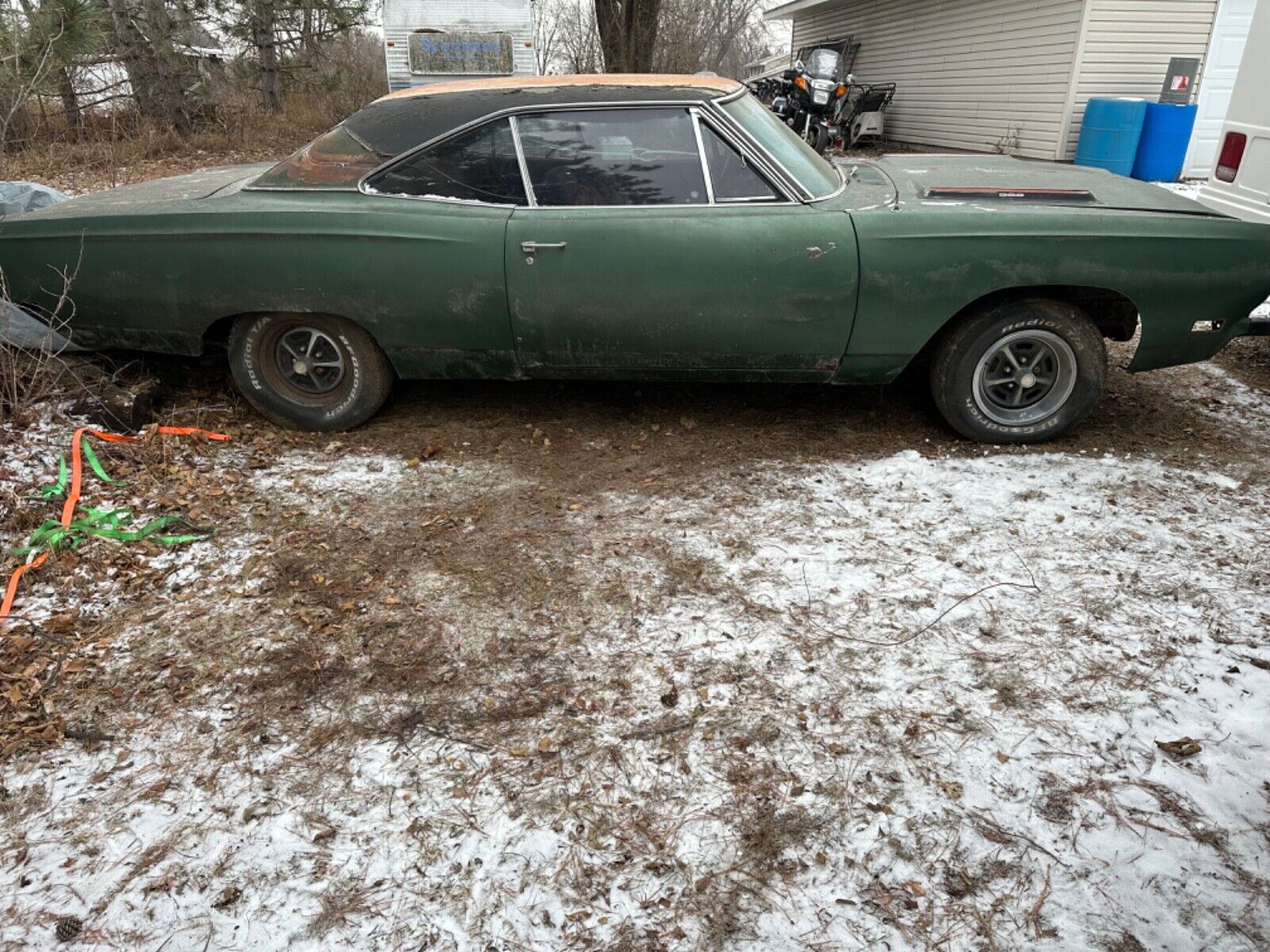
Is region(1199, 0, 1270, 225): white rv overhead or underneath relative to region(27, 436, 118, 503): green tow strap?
overhead

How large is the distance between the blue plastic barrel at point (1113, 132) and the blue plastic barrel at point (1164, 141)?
0.09 m

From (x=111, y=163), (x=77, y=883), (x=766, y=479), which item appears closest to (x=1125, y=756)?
(x=766, y=479)

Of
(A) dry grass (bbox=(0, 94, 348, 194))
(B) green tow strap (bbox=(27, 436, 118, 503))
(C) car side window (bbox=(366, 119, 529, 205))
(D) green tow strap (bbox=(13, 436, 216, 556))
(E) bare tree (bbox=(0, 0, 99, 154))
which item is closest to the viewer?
(D) green tow strap (bbox=(13, 436, 216, 556))

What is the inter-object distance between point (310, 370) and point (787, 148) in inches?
101

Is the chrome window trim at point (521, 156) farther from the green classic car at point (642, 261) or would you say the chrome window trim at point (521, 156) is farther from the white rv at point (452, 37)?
the white rv at point (452, 37)

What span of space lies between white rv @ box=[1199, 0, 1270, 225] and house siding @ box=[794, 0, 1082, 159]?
762 cm

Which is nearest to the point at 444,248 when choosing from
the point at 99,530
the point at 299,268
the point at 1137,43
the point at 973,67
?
the point at 299,268

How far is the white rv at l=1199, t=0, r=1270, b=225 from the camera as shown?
179 inches

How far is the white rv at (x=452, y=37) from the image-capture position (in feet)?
38.9

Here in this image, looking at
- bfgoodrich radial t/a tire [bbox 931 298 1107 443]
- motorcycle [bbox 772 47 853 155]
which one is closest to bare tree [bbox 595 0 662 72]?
motorcycle [bbox 772 47 853 155]

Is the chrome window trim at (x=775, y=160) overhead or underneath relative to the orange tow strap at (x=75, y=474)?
overhead

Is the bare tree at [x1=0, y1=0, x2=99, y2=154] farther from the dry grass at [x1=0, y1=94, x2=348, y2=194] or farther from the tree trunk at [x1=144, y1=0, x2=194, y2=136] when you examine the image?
the tree trunk at [x1=144, y1=0, x2=194, y2=136]

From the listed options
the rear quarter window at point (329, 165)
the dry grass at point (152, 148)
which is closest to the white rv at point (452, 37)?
the dry grass at point (152, 148)

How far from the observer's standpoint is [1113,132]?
34.8 ft
